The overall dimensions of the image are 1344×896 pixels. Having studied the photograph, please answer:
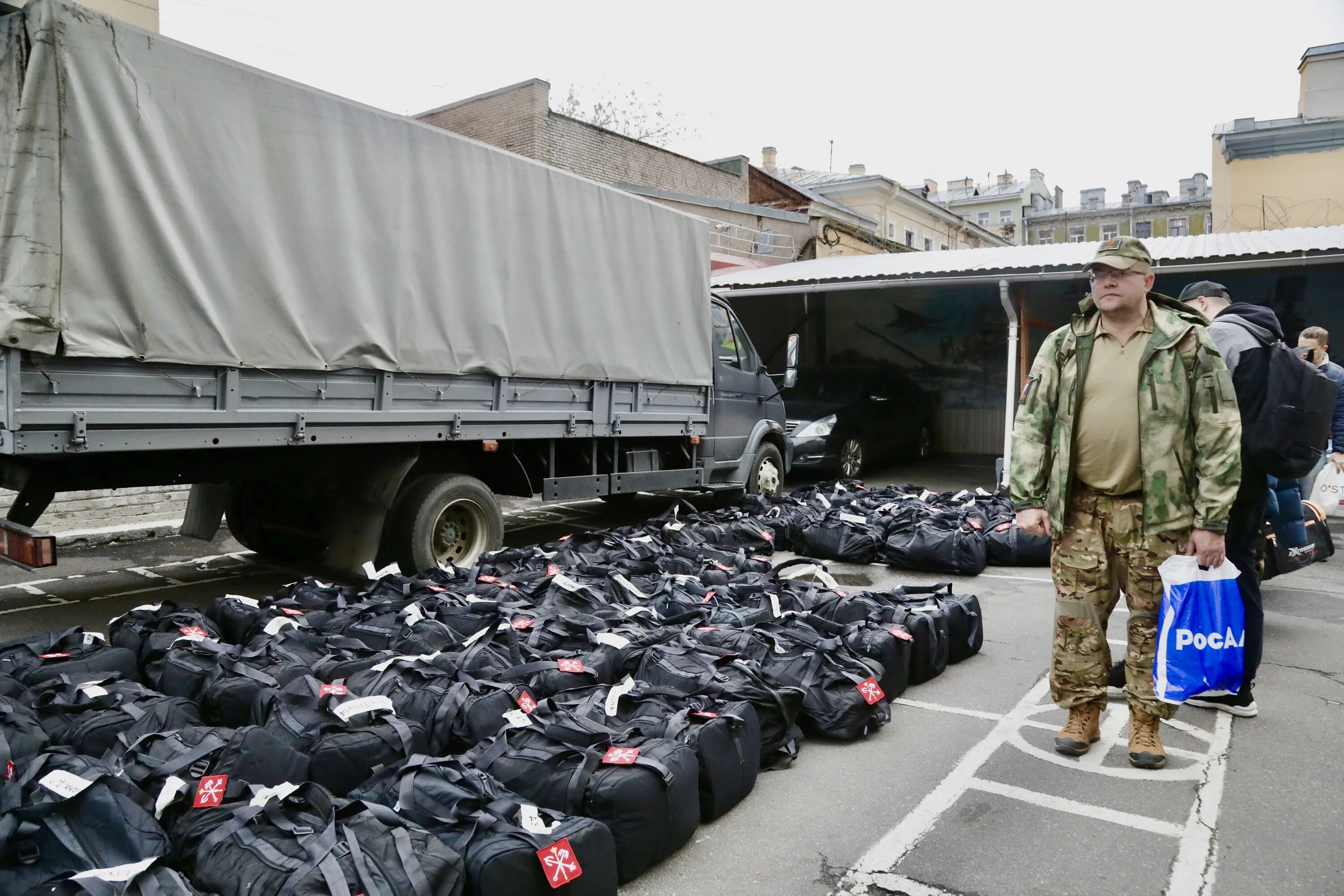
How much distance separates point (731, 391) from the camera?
967cm

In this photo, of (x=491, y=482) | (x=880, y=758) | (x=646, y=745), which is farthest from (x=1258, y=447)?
(x=491, y=482)

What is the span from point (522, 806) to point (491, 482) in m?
4.99

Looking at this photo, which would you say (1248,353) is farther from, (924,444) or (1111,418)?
(924,444)

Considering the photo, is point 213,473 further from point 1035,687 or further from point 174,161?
point 1035,687

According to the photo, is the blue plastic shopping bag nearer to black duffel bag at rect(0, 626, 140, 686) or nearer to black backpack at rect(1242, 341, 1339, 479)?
black backpack at rect(1242, 341, 1339, 479)

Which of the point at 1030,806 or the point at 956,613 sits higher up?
the point at 956,613

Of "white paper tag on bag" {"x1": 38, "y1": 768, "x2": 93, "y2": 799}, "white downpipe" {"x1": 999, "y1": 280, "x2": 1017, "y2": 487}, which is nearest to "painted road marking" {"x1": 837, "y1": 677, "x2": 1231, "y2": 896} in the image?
"white paper tag on bag" {"x1": 38, "y1": 768, "x2": 93, "y2": 799}

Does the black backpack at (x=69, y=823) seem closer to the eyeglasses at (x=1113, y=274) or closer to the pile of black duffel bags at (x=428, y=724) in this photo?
the pile of black duffel bags at (x=428, y=724)

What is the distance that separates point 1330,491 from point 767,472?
536 cm

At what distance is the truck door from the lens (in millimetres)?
9461

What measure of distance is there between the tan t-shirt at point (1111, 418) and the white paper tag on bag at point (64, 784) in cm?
351

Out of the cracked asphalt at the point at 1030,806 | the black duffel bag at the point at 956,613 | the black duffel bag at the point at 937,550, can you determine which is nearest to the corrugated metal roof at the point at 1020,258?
the black duffel bag at the point at 937,550

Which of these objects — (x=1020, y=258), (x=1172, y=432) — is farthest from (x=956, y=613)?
(x=1020, y=258)

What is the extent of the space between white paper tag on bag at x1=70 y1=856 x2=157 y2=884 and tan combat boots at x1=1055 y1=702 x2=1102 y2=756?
3.26 m
